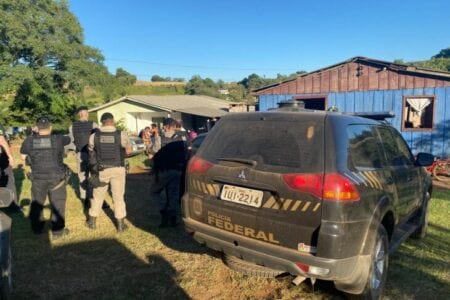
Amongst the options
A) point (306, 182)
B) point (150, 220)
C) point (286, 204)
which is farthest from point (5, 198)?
point (150, 220)

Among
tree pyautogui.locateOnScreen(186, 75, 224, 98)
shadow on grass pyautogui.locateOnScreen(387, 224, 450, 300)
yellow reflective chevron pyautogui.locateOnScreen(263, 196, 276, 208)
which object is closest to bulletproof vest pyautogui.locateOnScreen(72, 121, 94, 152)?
yellow reflective chevron pyautogui.locateOnScreen(263, 196, 276, 208)

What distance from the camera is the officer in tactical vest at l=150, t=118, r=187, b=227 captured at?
5.79 m

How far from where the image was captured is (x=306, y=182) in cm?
280

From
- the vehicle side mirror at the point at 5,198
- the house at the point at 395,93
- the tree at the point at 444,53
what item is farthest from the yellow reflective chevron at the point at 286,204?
the tree at the point at 444,53

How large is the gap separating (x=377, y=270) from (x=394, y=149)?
1455 mm

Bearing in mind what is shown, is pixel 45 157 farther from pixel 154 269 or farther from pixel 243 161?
pixel 243 161

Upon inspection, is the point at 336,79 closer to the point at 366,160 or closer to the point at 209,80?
the point at 366,160

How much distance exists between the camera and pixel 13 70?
1103 inches

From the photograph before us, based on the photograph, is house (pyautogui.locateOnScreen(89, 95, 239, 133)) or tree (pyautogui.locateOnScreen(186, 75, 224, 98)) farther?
tree (pyautogui.locateOnScreen(186, 75, 224, 98))

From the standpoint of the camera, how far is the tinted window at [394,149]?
153 inches

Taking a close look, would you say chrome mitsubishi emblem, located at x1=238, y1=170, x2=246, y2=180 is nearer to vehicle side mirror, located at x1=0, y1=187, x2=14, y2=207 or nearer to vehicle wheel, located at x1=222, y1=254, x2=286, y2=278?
vehicle wheel, located at x1=222, y1=254, x2=286, y2=278

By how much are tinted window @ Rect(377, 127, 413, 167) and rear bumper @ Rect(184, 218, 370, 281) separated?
1359mm

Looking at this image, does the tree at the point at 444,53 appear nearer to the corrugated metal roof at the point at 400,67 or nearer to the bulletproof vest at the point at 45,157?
the corrugated metal roof at the point at 400,67

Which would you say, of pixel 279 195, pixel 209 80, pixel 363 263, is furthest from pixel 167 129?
pixel 209 80
